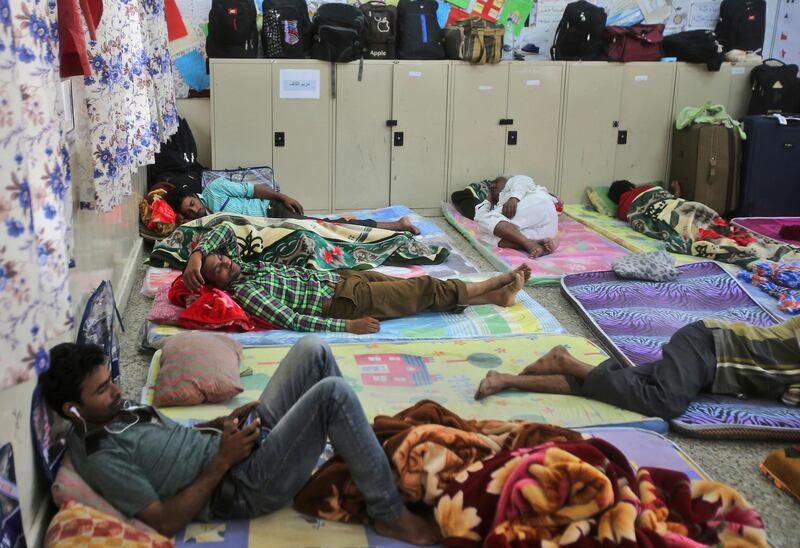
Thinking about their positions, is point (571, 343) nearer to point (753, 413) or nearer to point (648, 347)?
point (648, 347)

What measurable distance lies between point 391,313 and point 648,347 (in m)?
1.15

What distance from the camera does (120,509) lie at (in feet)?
6.25

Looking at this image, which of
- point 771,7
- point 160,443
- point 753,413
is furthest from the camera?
point 771,7

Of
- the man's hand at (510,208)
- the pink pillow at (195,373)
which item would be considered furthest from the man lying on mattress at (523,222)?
the pink pillow at (195,373)

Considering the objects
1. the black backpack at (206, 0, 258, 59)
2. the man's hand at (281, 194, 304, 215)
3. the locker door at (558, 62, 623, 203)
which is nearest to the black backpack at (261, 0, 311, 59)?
the black backpack at (206, 0, 258, 59)

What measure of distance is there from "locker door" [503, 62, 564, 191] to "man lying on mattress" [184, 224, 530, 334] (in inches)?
114

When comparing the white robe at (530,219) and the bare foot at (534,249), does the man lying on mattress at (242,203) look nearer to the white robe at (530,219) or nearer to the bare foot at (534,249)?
the white robe at (530,219)

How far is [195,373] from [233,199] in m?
2.58

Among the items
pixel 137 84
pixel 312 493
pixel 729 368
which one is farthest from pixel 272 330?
pixel 729 368

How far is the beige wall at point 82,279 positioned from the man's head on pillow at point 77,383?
2.2 inches

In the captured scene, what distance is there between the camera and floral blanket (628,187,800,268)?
190 inches

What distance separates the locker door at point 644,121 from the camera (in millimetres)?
6656

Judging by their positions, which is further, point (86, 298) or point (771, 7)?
point (771, 7)

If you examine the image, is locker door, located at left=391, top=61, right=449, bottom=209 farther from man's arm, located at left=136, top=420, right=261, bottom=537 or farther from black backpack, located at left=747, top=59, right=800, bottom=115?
man's arm, located at left=136, top=420, right=261, bottom=537
